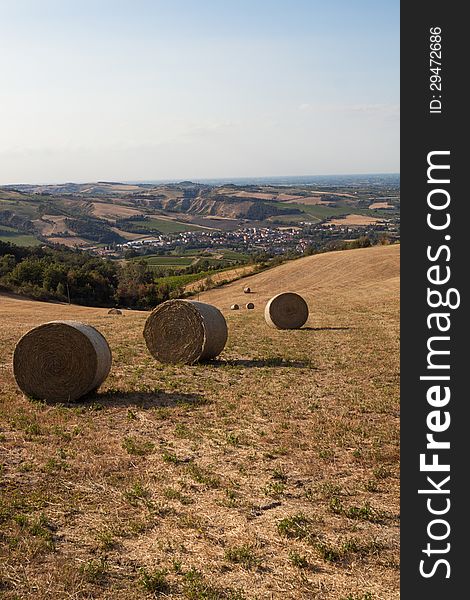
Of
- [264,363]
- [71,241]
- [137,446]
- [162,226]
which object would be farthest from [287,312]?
[162,226]

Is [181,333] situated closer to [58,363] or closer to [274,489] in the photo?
[58,363]

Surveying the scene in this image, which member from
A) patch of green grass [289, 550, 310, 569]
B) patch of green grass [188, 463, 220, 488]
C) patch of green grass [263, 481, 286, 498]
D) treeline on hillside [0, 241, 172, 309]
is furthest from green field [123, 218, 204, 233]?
patch of green grass [289, 550, 310, 569]

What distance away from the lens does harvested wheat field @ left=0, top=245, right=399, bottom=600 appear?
5578mm

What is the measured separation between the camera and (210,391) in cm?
1302

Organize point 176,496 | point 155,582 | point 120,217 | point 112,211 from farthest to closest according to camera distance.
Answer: point 112,211 < point 120,217 < point 176,496 < point 155,582

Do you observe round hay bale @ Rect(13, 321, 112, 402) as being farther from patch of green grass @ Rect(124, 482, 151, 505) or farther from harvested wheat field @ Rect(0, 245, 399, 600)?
patch of green grass @ Rect(124, 482, 151, 505)

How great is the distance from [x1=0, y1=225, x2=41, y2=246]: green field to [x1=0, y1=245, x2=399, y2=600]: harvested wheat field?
302 feet

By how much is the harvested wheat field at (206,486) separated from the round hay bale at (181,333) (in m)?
0.58

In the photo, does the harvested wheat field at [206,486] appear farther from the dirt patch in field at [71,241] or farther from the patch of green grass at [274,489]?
the dirt patch in field at [71,241]

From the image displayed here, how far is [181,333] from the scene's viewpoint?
16359 mm

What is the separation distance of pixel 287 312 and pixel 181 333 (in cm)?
964

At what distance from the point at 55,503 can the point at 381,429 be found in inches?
205

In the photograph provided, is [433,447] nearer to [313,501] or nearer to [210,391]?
[313,501]

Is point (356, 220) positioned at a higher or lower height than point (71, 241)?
higher
